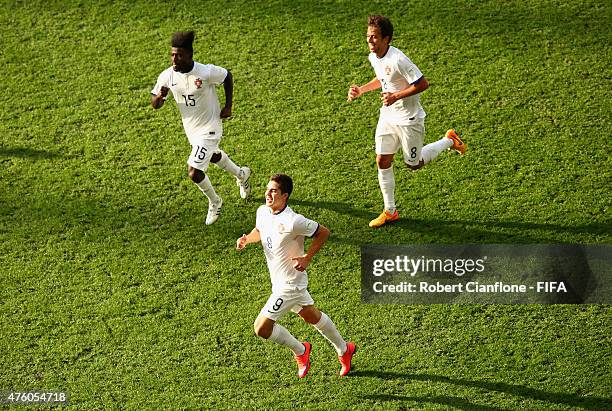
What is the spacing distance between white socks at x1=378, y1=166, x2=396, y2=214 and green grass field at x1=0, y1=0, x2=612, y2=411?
22 centimetres

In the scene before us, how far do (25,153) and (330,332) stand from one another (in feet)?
12.3

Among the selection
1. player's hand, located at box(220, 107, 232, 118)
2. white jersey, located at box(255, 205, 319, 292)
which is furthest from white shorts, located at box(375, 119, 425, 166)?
white jersey, located at box(255, 205, 319, 292)

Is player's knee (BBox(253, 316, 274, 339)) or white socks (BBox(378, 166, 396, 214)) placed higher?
white socks (BBox(378, 166, 396, 214))

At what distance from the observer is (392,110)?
8836 millimetres

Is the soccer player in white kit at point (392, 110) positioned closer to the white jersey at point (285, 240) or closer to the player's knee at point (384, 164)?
the player's knee at point (384, 164)

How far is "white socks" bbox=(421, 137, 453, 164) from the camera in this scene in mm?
9164

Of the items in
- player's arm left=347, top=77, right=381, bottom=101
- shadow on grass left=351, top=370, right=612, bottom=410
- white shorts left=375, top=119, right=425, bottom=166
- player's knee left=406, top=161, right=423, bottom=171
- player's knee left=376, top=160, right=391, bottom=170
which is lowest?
shadow on grass left=351, top=370, right=612, bottom=410

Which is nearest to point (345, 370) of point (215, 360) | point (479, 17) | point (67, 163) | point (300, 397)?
point (300, 397)

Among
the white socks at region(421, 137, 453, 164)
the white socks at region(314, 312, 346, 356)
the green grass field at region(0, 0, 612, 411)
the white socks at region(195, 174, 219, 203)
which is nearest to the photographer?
the white socks at region(314, 312, 346, 356)

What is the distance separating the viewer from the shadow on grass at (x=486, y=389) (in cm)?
771

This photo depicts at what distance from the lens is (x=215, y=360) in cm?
820

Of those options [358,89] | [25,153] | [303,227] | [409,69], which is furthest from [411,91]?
[25,153]

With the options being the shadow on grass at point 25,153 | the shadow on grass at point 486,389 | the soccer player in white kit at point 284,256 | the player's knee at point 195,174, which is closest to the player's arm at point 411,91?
the soccer player in white kit at point 284,256

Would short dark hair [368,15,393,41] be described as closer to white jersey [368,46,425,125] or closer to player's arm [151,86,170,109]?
white jersey [368,46,425,125]
